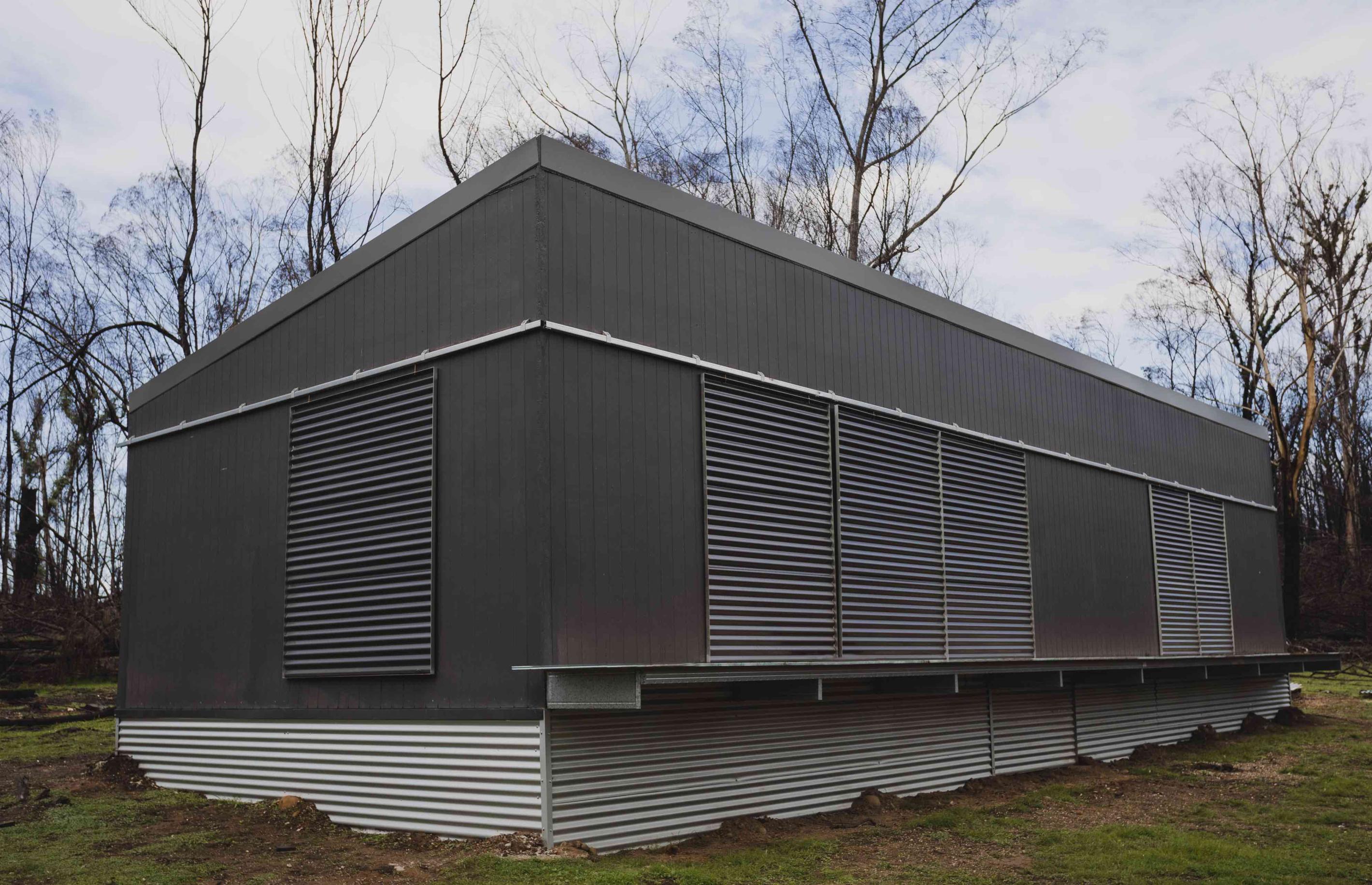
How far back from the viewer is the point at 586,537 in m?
8.36

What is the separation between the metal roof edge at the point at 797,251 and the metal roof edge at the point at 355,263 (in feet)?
1.51

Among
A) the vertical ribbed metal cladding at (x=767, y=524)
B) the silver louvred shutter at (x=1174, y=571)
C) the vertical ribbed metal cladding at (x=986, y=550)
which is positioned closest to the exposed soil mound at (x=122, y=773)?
the vertical ribbed metal cladding at (x=767, y=524)

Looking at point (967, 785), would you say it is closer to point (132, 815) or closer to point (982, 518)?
point (982, 518)

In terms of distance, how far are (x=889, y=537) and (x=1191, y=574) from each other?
315 inches

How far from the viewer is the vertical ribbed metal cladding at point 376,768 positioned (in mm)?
7957

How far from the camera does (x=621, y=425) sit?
8.78 metres

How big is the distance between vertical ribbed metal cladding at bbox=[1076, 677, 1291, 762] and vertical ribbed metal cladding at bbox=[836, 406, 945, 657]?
3627mm

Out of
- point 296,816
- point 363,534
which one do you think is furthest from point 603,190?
point 296,816

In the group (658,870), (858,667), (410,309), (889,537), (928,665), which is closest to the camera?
(658,870)

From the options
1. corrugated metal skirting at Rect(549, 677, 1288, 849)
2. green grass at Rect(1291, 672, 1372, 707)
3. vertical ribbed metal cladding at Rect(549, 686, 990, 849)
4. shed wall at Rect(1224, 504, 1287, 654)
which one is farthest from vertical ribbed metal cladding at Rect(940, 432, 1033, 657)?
green grass at Rect(1291, 672, 1372, 707)

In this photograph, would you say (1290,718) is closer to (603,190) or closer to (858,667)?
(858,667)

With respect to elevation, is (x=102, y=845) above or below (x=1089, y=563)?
below

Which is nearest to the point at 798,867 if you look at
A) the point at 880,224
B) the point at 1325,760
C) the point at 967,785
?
the point at 967,785

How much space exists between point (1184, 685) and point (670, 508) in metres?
10.8
